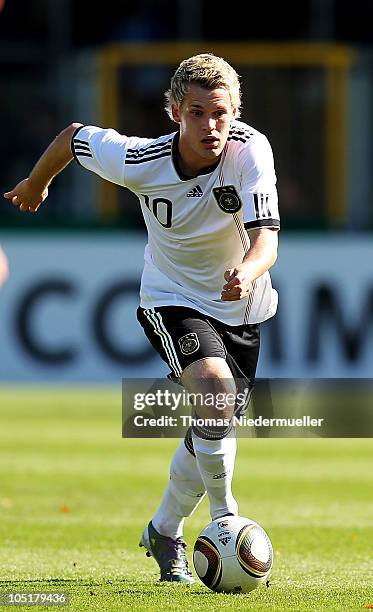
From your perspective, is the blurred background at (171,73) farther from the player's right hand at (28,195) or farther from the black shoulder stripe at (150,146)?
the black shoulder stripe at (150,146)

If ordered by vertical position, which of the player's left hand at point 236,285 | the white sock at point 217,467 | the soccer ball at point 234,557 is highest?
the player's left hand at point 236,285

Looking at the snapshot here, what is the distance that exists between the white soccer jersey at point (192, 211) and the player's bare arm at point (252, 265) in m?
0.24

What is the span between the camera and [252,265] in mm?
5770

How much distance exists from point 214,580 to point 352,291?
1039 centimetres

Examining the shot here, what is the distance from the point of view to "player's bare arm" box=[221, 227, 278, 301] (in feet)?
18.4

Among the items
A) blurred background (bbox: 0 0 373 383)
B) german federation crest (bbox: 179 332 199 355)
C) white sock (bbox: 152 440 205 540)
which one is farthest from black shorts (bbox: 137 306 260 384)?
blurred background (bbox: 0 0 373 383)

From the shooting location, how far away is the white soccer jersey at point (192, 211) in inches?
248

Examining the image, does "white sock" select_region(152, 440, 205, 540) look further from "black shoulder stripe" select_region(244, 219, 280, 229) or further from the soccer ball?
"black shoulder stripe" select_region(244, 219, 280, 229)

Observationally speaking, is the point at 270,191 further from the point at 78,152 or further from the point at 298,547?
the point at 298,547

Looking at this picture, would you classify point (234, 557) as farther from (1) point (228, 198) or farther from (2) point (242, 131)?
(2) point (242, 131)

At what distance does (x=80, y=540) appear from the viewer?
7.81 m

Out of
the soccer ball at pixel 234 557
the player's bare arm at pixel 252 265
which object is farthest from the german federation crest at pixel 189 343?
the soccer ball at pixel 234 557

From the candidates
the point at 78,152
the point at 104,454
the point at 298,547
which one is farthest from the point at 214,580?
the point at 104,454

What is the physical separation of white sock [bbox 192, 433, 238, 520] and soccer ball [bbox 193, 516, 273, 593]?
80 millimetres
